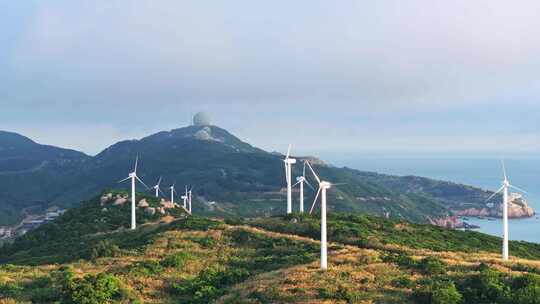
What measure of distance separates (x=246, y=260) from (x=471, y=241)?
148ft

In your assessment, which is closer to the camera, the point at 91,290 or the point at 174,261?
A: the point at 91,290

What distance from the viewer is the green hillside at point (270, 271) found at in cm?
3338

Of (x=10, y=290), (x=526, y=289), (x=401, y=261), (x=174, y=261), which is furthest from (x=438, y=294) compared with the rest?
(x=10, y=290)

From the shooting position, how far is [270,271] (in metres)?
→ 45.5

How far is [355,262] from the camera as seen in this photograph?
4506 centimetres

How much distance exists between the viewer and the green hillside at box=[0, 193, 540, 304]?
3338 centimetres

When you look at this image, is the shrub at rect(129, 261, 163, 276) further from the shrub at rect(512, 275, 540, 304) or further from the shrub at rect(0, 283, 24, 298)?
the shrub at rect(512, 275, 540, 304)

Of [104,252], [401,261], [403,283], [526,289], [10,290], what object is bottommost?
[104,252]

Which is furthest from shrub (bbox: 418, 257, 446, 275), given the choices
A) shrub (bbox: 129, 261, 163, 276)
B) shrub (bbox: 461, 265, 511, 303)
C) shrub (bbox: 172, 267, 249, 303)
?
shrub (bbox: 129, 261, 163, 276)

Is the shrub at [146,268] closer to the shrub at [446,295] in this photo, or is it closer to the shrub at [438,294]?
the shrub at [438,294]

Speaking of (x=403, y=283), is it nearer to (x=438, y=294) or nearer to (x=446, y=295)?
(x=438, y=294)

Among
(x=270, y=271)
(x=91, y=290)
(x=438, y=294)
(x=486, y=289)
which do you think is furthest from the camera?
(x=270, y=271)

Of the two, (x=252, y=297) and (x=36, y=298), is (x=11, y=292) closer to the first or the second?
(x=36, y=298)

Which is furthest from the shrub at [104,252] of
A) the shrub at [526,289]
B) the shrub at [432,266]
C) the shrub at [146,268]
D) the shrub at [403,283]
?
the shrub at [526,289]
